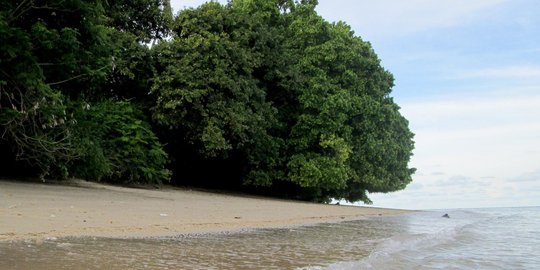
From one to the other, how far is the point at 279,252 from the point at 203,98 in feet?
42.0

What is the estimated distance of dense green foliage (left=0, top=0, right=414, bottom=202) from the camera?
13109 millimetres

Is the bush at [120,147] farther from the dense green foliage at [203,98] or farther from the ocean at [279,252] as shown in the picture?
the ocean at [279,252]

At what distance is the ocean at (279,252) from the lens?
16.4ft

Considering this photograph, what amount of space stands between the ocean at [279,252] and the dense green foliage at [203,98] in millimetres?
7485

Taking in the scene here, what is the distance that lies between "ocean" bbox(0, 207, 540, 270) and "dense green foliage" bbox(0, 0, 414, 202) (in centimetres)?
748

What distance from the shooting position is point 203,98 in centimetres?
1875

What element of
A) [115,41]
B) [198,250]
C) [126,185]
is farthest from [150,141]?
[198,250]

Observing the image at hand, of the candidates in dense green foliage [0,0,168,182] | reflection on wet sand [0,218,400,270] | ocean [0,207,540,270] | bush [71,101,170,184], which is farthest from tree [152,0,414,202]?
reflection on wet sand [0,218,400,270]

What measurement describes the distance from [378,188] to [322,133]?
249 inches

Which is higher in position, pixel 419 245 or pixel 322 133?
pixel 322 133

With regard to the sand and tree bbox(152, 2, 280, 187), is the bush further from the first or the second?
the sand

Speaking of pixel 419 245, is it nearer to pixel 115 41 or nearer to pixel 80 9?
pixel 80 9

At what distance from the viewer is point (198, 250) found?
6211 millimetres

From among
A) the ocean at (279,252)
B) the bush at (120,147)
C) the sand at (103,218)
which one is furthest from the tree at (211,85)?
the ocean at (279,252)
